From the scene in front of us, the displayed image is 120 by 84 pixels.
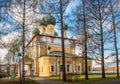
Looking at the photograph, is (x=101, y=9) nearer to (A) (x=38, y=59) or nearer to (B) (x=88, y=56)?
(B) (x=88, y=56)

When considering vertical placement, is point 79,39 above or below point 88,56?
above

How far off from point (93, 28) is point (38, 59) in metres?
28.8

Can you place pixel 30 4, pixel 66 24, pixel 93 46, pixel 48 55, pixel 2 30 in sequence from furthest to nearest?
pixel 48 55
pixel 93 46
pixel 66 24
pixel 30 4
pixel 2 30

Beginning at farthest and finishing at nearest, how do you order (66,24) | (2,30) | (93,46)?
1. (93,46)
2. (66,24)
3. (2,30)

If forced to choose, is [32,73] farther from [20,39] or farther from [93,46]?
[20,39]

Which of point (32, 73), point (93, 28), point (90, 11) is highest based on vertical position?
point (90, 11)

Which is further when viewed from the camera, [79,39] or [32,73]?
[32,73]

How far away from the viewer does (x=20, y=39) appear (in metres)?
21.5

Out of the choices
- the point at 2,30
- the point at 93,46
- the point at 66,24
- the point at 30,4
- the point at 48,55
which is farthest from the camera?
the point at 48,55

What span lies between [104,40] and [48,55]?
25.0 m

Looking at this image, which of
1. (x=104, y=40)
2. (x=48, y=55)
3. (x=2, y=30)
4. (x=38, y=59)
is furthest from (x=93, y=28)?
(x=38, y=59)

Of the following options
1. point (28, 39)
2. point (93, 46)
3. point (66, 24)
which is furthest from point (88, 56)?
point (28, 39)

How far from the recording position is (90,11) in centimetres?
3070

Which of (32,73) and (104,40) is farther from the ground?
(104,40)
